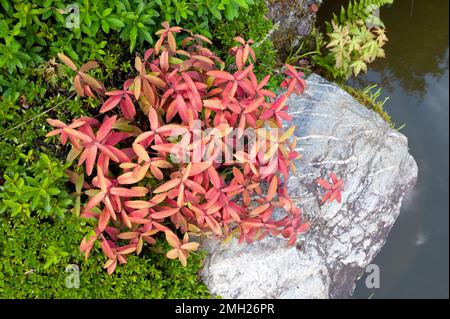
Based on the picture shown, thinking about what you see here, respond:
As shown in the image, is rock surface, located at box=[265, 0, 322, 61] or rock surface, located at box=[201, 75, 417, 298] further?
rock surface, located at box=[265, 0, 322, 61]

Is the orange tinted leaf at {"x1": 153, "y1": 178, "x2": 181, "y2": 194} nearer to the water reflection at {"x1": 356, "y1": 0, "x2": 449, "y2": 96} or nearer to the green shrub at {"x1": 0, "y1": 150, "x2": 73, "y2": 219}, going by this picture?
the green shrub at {"x1": 0, "y1": 150, "x2": 73, "y2": 219}

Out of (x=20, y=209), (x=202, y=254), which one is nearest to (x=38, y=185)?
(x=20, y=209)

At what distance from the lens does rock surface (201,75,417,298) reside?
2.95 m

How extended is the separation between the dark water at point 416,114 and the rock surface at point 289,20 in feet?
2.49

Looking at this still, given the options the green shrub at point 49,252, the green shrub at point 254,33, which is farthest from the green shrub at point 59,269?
the green shrub at point 254,33

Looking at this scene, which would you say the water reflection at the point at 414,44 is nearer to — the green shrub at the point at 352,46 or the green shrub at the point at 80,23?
the green shrub at the point at 352,46

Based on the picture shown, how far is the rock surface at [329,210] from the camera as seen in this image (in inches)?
116

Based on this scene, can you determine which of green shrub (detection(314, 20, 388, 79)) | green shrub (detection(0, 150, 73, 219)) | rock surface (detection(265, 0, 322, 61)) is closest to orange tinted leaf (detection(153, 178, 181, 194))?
green shrub (detection(0, 150, 73, 219))

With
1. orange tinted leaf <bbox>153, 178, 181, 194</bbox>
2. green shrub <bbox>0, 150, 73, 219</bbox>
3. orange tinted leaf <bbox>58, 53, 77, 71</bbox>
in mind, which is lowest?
green shrub <bbox>0, 150, 73, 219</bbox>

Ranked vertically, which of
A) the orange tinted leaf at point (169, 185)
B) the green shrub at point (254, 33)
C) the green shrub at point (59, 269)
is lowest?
the green shrub at point (59, 269)

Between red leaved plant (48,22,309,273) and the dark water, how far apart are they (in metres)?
1.94

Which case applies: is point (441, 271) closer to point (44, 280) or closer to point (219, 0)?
point (219, 0)

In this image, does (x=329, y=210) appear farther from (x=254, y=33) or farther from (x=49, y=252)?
(x=49, y=252)

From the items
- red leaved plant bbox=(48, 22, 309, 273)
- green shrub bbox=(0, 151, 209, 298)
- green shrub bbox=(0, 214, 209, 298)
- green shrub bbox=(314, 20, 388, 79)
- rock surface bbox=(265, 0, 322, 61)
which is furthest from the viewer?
green shrub bbox=(314, 20, 388, 79)
